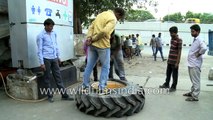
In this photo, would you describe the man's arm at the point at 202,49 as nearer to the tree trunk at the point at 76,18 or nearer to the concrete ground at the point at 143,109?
the concrete ground at the point at 143,109

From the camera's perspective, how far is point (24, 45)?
640 centimetres

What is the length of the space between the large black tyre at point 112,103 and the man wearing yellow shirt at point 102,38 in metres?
0.29

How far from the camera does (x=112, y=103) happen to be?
17.1ft

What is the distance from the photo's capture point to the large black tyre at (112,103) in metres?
5.19

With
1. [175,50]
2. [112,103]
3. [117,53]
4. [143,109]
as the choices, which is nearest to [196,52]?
[175,50]

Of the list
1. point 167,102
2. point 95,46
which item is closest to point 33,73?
point 95,46

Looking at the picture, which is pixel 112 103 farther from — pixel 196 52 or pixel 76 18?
pixel 76 18

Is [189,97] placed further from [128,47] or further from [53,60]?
[128,47]

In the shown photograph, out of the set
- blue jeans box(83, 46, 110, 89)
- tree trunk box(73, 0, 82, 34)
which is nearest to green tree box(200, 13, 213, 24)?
tree trunk box(73, 0, 82, 34)

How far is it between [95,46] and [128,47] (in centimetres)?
1367

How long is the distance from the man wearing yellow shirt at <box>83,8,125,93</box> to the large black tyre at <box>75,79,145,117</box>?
292 millimetres

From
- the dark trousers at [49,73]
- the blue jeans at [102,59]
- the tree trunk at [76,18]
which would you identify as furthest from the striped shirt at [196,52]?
the tree trunk at [76,18]

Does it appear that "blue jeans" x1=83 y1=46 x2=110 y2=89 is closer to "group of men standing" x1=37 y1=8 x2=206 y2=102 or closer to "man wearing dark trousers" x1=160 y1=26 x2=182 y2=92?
"group of men standing" x1=37 y1=8 x2=206 y2=102

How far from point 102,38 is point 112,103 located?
1234 millimetres
